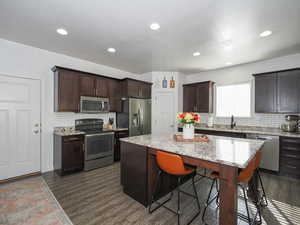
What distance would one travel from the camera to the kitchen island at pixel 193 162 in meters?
1.32

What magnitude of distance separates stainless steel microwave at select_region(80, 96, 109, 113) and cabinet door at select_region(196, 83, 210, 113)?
3.01 metres

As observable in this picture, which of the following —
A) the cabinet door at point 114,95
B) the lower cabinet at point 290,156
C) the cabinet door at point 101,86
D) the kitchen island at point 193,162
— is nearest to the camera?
the kitchen island at point 193,162

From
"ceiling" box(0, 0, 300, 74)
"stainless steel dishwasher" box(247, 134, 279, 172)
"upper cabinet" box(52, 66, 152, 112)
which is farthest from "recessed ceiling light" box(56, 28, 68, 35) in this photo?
"stainless steel dishwasher" box(247, 134, 279, 172)

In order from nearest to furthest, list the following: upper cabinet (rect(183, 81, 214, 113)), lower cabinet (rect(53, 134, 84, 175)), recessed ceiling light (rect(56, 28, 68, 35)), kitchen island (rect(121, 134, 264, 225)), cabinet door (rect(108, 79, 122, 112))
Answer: kitchen island (rect(121, 134, 264, 225)) < recessed ceiling light (rect(56, 28, 68, 35)) < lower cabinet (rect(53, 134, 84, 175)) < cabinet door (rect(108, 79, 122, 112)) < upper cabinet (rect(183, 81, 214, 113))

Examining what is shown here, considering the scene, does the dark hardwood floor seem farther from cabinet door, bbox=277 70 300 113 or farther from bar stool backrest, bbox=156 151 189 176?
cabinet door, bbox=277 70 300 113

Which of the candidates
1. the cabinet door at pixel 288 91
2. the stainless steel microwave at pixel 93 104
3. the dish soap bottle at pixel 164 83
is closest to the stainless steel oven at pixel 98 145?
the stainless steel microwave at pixel 93 104

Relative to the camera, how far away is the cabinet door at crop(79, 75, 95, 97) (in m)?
3.61

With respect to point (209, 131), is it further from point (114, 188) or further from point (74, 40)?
point (74, 40)

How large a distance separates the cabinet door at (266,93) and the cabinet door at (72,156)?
181 inches

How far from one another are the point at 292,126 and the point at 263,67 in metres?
1.71

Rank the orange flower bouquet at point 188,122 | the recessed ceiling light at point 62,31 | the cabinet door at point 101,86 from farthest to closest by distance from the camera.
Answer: the cabinet door at point 101,86 → the recessed ceiling light at point 62,31 → the orange flower bouquet at point 188,122

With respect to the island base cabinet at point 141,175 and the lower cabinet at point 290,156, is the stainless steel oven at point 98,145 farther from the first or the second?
the lower cabinet at point 290,156

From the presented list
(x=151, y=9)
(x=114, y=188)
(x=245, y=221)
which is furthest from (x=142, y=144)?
(x=151, y=9)

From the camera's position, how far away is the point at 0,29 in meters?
2.51
